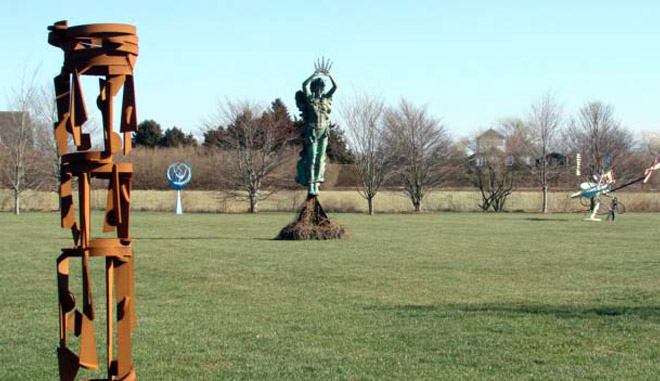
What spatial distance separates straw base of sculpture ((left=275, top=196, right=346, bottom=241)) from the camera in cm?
2473

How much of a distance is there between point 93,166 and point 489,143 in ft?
181

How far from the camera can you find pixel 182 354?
8.24 metres

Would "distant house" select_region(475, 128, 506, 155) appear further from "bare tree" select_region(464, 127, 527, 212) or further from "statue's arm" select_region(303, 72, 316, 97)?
"statue's arm" select_region(303, 72, 316, 97)

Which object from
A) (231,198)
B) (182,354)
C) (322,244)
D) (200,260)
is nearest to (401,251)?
(322,244)

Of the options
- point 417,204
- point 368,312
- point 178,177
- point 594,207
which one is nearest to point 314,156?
point 368,312

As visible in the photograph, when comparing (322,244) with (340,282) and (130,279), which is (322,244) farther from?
(130,279)

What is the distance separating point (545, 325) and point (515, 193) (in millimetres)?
50613

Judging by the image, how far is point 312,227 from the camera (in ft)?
81.5

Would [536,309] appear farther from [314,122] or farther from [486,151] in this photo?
[486,151]

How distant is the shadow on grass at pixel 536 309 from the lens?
420 inches

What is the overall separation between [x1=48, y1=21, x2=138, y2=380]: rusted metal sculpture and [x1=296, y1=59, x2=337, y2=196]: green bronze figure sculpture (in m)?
19.6

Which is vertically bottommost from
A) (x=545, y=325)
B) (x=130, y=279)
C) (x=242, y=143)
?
(x=545, y=325)

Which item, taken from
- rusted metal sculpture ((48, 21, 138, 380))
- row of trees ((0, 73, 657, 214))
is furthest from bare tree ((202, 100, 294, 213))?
rusted metal sculpture ((48, 21, 138, 380))

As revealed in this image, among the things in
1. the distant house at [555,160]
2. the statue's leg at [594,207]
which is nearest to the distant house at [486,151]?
the distant house at [555,160]
